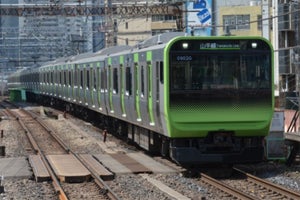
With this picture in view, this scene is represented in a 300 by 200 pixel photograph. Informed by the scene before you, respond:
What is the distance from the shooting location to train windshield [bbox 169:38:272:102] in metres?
12.8

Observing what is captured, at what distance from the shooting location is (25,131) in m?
25.4

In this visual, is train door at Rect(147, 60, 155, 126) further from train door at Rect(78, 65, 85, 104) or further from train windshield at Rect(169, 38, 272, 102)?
train door at Rect(78, 65, 85, 104)

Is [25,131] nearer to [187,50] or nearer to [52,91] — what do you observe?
[187,50]

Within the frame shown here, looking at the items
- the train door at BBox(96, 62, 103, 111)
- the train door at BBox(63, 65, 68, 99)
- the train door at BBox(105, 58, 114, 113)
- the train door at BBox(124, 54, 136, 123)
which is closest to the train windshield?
the train door at BBox(124, 54, 136, 123)

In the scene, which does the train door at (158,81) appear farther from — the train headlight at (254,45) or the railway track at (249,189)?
the train headlight at (254,45)

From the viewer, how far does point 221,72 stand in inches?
509

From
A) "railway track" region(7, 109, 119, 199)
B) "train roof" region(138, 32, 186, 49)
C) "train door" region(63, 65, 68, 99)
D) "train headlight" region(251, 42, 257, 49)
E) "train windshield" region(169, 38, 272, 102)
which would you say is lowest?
"railway track" region(7, 109, 119, 199)

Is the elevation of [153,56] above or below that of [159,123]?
above

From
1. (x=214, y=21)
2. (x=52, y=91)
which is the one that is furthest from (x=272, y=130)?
(x=214, y=21)

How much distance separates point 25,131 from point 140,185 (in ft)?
46.2

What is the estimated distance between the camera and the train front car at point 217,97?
1277cm

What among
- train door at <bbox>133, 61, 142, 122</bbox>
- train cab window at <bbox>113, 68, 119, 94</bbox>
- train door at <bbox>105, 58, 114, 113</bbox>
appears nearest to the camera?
train door at <bbox>133, 61, 142, 122</bbox>

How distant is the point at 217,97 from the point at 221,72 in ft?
1.57

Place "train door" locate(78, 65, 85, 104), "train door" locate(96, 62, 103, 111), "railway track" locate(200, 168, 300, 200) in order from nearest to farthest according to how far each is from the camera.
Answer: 1. "railway track" locate(200, 168, 300, 200)
2. "train door" locate(96, 62, 103, 111)
3. "train door" locate(78, 65, 85, 104)
